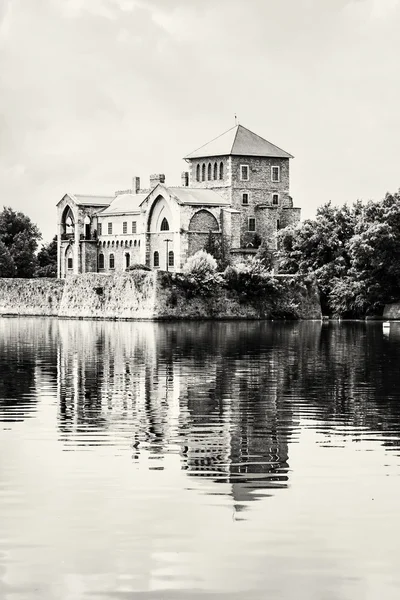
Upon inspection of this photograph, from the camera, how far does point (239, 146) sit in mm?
99812

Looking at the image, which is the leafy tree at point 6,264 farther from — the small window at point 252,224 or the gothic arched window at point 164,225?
the small window at point 252,224

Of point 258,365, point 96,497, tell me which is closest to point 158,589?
point 96,497

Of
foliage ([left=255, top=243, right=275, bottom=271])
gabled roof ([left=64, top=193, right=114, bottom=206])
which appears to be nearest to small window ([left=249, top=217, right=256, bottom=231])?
foliage ([left=255, top=243, right=275, bottom=271])

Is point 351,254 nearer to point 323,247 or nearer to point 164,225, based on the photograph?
point 323,247

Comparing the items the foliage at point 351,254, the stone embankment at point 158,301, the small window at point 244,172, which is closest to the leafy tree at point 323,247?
the foliage at point 351,254

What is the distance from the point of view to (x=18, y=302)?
274 feet

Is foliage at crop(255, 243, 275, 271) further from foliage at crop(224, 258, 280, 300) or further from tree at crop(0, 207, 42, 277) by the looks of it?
tree at crop(0, 207, 42, 277)

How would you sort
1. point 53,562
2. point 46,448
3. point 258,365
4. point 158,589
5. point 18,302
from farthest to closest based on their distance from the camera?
point 18,302
point 258,365
point 46,448
point 53,562
point 158,589

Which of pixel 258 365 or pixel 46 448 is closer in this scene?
pixel 46 448

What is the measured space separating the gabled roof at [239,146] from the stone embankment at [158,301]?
2482 centimetres

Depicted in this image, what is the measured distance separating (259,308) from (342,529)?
206 ft

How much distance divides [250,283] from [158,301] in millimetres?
6176

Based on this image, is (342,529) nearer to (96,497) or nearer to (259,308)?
(96,497)

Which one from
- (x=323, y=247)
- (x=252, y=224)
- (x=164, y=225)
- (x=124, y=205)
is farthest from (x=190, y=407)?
(x=124, y=205)
